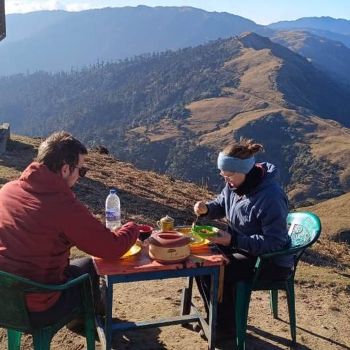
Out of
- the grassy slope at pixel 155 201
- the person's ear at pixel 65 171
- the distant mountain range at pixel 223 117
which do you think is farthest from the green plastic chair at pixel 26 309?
the distant mountain range at pixel 223 117

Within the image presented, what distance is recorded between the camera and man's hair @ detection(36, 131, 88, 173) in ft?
11.3

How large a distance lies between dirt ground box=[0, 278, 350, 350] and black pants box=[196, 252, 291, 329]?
0.35 metres

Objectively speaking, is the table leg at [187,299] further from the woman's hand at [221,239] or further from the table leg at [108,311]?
the table leg at [108,311]

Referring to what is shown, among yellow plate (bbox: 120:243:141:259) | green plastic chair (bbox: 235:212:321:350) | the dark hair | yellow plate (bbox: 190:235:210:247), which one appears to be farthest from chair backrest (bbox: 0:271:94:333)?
the dark hair

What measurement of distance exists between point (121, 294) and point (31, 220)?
2724mm

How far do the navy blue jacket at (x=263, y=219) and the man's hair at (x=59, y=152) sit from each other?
5.17 feet

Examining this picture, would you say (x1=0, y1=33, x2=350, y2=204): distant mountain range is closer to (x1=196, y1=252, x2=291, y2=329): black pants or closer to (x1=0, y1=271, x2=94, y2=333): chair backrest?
(x1=196, y1=252, x2=291, y2=329): black pants

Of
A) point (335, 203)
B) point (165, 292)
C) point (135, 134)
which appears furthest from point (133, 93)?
point (165, 292)

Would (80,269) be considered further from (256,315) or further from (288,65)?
(288,65)

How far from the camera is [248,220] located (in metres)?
4.46

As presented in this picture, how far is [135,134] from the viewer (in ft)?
450

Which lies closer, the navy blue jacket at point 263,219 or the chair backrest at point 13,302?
the chair backrest at point 13,302

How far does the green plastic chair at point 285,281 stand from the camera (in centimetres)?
444

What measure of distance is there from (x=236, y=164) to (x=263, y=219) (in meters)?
0.52
